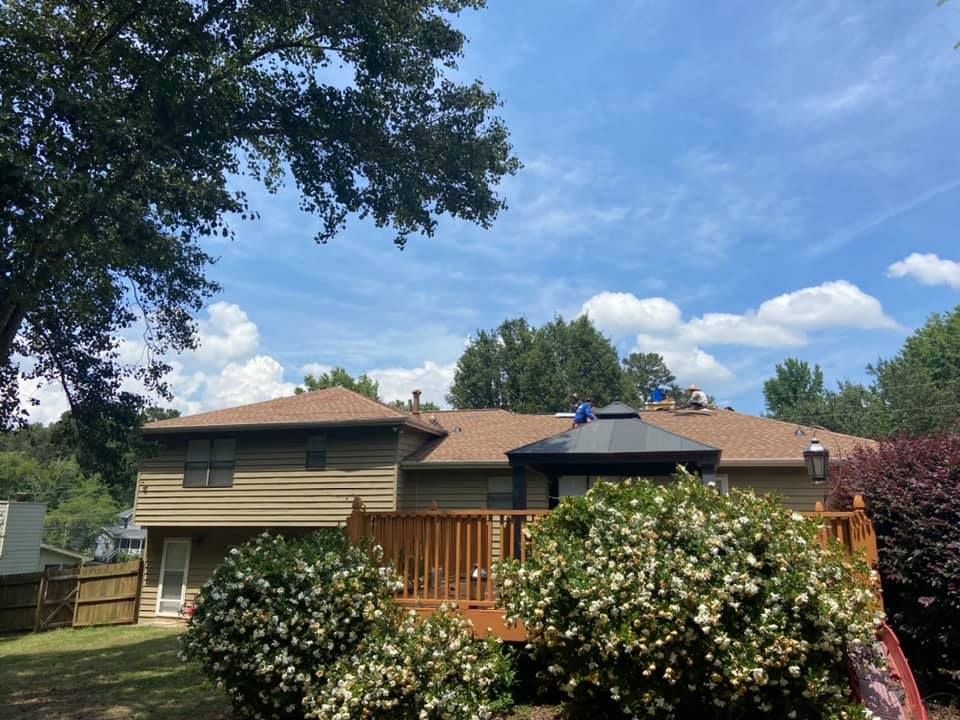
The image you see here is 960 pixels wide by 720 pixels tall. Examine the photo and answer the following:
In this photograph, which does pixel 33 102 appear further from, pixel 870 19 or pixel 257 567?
pixel 870 19

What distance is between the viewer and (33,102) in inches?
357

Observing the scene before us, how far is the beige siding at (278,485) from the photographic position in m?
16.2

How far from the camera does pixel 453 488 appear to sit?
1647 centimetres

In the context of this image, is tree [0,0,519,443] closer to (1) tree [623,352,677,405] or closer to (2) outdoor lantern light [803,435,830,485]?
(2) outdoor lantern light [803,435,830,485]

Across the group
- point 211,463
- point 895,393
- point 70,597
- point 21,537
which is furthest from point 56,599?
point 895,393

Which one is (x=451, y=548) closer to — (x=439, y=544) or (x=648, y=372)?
(x=439, y=544)

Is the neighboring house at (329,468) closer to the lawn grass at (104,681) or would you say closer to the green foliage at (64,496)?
the lawn grass at (104,681)

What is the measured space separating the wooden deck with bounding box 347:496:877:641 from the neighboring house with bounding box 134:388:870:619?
23.2ft

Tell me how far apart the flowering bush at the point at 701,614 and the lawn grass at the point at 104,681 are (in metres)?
3.53

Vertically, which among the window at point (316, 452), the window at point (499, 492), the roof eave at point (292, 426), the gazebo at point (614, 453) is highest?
the roof eave at point (292, 426)

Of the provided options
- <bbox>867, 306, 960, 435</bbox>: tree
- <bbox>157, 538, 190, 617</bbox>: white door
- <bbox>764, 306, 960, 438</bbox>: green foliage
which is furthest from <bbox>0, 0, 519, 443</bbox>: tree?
<bbox>867, 306, 960, 435</bbox>: tree

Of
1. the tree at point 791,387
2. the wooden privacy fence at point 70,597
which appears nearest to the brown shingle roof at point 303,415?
the wooden privacy fence at point 70,597

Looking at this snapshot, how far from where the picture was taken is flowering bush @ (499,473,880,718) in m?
Result: 4.92

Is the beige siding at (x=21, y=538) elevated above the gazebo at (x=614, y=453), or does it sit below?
below
